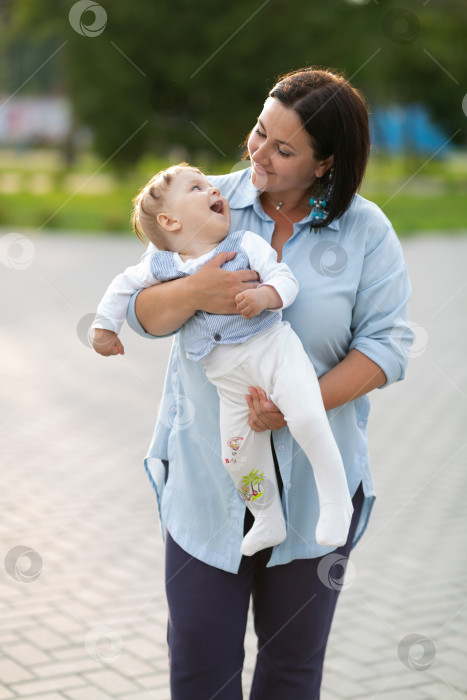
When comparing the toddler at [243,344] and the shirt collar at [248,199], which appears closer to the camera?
the toddler at [243,344]

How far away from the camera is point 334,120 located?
234cm

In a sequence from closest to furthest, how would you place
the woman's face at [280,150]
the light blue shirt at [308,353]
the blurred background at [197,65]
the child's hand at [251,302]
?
1. the child's hand at [251,302]
2. the woman's face at [280,150]
3. the light blue shirt at [308,353]
4. the blurred background at [197,65]

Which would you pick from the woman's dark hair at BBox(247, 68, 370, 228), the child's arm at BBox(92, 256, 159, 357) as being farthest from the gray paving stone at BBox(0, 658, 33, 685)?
the woman's dark hair at BBox(247, 68, 370, 228)

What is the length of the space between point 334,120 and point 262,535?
3.37 ft

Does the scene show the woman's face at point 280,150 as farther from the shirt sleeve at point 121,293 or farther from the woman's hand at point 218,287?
the shirt sleeve at point 121,293

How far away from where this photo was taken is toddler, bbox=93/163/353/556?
91.0 inches

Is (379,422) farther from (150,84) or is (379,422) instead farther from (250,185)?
(150,84)

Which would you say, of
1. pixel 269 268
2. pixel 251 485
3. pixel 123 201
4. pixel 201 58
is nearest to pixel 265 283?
pixel 269 268

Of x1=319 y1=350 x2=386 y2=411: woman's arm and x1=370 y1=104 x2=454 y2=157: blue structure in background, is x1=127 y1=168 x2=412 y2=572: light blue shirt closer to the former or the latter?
x1=319 y1=350 x2=386 y2=411: woman's arm

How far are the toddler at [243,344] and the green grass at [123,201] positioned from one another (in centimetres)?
1384

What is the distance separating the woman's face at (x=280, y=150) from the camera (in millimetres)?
2330

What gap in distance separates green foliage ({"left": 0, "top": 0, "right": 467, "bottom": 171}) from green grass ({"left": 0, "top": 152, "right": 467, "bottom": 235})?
181 centimetres

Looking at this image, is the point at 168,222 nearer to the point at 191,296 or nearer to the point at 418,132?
the point at 191,296

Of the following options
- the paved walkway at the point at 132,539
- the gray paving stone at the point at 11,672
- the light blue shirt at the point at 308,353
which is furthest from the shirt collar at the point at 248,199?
the gray paving stone at the point at 11,672
